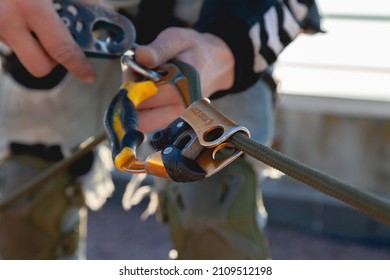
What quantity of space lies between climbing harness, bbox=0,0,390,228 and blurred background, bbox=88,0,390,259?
1357 mm

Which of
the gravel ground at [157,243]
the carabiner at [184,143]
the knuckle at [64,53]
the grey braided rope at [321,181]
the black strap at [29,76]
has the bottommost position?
the gravel ground at [157,243]

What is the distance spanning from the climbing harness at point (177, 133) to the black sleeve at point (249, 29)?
0.13 meters

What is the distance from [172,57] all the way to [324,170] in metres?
1.59

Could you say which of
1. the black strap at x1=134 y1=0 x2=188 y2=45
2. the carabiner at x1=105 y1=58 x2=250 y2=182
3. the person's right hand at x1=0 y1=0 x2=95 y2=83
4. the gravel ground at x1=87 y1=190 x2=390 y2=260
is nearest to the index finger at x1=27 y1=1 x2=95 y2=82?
the person's right hand at x1=0 y1=0 x2=95 y2=83

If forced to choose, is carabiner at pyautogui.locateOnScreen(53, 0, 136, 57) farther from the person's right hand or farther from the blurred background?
the blurred background

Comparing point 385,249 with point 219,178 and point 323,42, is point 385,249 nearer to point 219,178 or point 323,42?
point 323,42

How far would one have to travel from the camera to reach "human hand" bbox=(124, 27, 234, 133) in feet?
3.35

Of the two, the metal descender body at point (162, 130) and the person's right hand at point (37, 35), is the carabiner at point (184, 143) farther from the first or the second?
the person's right hand at point (37, 35)

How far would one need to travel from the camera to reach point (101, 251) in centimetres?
241

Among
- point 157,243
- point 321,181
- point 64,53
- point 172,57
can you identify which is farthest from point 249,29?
point 157,243

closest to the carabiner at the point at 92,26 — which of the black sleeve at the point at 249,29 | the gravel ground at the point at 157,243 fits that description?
the black sleeve at the point at 249,29

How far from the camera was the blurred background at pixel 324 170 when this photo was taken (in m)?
2.45

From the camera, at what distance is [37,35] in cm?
105

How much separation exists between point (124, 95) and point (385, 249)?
1.62 metres
